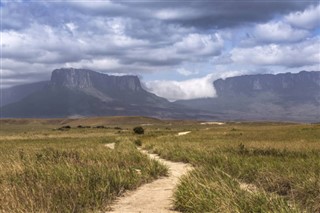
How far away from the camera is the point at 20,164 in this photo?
1866 cm

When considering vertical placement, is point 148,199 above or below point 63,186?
below

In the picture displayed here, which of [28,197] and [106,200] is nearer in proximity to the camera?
[28,197]

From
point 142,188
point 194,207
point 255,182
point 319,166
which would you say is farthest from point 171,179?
point 194,207

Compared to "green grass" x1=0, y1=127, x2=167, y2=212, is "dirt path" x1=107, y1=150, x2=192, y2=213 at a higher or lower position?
lower

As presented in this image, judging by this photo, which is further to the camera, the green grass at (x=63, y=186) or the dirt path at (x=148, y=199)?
the dirt path at (x=148, y=199)

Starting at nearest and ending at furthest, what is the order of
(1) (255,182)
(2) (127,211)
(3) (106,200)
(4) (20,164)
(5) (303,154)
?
(2) (127,211) < (3) (106,200) < (1) (255,182) < (4) (20,164) < (5) (303,154)

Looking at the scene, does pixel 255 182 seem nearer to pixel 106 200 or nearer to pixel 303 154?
pixel 106 200

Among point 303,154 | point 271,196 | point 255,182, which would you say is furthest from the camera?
point 303,154

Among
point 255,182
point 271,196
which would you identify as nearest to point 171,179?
point 255,182

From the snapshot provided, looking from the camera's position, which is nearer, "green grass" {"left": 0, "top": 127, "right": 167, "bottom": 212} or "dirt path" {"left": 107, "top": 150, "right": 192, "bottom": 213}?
"green grass" {"left": 0, "top": 127, "right": 167, "bottom": 212}

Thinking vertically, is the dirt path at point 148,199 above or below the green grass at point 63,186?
below

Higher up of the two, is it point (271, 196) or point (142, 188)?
point (271, 196)

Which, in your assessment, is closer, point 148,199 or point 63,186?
point 63,186

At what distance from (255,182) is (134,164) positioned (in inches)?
282
